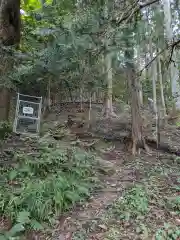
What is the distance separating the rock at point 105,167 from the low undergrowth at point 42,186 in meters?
0.16

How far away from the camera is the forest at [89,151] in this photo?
10.6 feet

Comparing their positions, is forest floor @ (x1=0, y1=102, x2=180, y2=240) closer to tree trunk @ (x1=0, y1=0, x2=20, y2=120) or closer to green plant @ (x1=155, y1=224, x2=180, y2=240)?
green plant @ (x1=155, y1=224, x2=180, y2=240)

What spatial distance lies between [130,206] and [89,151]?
2207mm

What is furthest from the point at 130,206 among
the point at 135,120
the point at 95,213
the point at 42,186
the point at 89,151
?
the point at 135,120

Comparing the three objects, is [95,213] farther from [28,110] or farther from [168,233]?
[28,110]

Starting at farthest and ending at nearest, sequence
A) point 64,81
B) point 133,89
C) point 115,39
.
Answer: point 64,81 < point 133,89 < point 115,39

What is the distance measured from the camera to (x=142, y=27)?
3.33 meters

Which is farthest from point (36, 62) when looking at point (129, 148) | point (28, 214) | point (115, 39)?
point (28, 214)

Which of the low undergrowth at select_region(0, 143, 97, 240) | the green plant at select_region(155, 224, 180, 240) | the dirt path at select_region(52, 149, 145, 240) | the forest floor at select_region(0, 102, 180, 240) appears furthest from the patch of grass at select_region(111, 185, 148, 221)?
the low undergrowth at select_region(0, 143, 97, 240)

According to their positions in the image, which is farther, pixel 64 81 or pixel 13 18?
pixel 64 81

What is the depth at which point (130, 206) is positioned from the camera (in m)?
3.58

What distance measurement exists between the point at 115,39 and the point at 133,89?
9.10ft

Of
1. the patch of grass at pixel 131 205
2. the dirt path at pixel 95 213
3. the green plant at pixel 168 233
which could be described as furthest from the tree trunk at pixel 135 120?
the green plant at pixel 168 233

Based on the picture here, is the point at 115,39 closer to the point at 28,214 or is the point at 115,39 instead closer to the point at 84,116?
the point at 28,214
